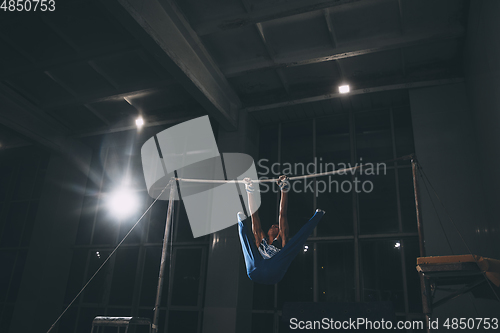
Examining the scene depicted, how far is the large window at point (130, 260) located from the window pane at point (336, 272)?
2682 millimetres

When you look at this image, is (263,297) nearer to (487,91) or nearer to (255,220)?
(255,220)

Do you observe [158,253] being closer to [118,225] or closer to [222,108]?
[118,225]

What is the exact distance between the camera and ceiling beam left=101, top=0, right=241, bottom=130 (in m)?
5.61

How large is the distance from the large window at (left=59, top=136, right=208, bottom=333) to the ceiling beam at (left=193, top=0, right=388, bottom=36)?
4413mm

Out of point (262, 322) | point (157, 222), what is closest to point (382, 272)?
point (262, 322)

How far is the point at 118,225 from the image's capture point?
955 cm

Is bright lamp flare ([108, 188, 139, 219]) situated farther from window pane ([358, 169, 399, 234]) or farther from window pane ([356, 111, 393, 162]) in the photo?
window pane ([356, 111, 393, 162])

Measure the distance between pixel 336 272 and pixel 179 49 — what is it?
5.33 meters

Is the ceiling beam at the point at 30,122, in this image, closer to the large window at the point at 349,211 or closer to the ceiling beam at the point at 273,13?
the ceiling beam at the point at 273,13

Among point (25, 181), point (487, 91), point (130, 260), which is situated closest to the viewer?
point (487, 91)

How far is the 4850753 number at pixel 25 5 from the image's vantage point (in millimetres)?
6374

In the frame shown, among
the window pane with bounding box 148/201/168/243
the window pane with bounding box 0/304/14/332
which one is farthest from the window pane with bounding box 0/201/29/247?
the window pane with bounding box 148/201/168/243

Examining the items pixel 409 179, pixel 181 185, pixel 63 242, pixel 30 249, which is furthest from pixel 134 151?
pixel 409 179

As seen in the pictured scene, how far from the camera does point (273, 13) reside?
631 centimetres
